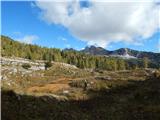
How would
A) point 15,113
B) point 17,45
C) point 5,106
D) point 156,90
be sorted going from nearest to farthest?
point 15,113
point 5,106
point 156,90
point 17,45

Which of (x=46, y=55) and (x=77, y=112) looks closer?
(x=77, y=112)

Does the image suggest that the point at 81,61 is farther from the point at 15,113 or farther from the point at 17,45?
the point at 15,113

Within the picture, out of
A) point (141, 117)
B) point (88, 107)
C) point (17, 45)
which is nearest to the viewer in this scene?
point (141, 117)

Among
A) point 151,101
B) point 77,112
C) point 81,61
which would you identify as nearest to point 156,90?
point 151,101

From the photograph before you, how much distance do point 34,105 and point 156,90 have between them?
23519 mm

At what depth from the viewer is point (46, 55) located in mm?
196875

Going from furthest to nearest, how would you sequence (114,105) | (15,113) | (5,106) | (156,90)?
1. (156,90)
2. (114,105)
3. (5,106)
4. (15,113)

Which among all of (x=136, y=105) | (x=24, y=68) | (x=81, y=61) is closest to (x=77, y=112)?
(x=136, y=105)

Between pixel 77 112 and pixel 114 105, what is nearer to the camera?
pixel 77 112

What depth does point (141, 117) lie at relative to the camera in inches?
1270

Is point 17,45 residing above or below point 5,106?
above

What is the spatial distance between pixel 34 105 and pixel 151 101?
17.7 metres

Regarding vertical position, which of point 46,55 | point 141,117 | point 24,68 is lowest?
point 141,117

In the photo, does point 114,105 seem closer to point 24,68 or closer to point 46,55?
point 24,68
